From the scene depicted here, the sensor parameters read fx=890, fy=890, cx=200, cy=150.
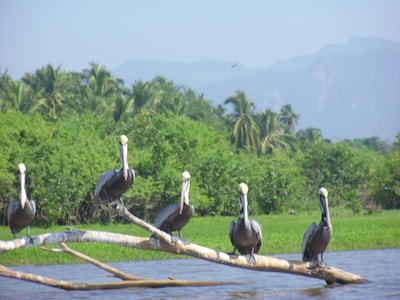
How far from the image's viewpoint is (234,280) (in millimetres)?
19141

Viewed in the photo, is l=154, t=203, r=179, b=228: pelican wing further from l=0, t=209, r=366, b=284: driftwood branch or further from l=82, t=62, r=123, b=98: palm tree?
l=82, t=62, r=123, b=98: palm tree

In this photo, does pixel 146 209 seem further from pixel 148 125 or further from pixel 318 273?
pixel 318 273

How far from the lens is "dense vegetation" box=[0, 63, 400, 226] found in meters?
32.2

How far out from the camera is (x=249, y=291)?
55.1 feet

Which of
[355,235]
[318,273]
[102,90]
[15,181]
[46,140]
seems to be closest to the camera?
[318,273]

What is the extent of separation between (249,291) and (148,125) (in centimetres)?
2486

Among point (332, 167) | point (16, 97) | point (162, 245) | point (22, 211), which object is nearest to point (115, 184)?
point (162, 245)

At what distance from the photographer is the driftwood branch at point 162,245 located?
38.1 ft

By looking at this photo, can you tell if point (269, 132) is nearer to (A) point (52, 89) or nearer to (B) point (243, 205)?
(A) point (52, 89)

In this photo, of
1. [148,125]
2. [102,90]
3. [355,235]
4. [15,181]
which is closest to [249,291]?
[355,235]

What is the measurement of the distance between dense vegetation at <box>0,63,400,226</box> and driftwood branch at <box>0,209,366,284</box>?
1845 cm

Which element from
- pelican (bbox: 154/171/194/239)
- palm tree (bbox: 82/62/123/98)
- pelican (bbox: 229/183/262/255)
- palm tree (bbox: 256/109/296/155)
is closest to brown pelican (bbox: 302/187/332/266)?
pelican (bbox: 229/183/262/255)

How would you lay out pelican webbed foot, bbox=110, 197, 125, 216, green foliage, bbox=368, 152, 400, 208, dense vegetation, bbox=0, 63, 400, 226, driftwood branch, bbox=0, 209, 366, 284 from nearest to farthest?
driftwood branch, bbox=0, 209, 366, 284 < pelican webbed foot, bbox=110, 197, 125, 216 < dense vegetation, bbox=0, 63, 400, 226 < green foliage, bbox=368, 152, 400, 208

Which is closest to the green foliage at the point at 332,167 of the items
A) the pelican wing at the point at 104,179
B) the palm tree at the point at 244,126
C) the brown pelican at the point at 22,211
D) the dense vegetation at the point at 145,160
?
the dense vegetation at the point at 145,160
